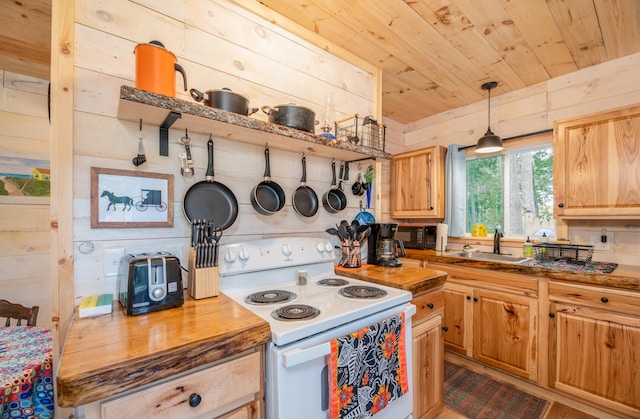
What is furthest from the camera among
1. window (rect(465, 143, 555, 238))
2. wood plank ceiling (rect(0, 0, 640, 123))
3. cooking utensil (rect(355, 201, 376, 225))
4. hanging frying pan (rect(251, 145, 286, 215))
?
window (rect(465, 143, 555, 238))

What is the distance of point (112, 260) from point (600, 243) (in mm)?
3211

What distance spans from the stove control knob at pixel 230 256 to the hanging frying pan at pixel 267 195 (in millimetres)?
294

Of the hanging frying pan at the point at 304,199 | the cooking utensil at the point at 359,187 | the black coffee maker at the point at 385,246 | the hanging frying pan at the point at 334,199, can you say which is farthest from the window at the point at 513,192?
the hanging frying pan at the point at 304,199

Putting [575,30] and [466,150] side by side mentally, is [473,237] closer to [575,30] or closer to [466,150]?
[466,150]

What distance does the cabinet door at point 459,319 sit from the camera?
234cm

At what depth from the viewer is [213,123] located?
122 cm

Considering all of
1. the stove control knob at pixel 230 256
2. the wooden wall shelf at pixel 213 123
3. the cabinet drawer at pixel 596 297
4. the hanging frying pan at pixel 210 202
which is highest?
the wooden wall shelf at pixel 213 123

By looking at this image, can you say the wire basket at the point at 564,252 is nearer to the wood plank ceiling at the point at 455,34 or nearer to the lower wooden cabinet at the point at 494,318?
the lower wooden cabinet at the point at 494,318

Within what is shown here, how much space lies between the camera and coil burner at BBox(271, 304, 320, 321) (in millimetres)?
1029

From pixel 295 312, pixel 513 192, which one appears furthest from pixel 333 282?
pixel 513 192

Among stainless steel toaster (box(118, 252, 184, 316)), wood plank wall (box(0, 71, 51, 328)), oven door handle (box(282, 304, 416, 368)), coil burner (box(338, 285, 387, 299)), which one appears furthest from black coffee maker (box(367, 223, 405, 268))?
wood plank wall (box(0, 71, 51, 328))

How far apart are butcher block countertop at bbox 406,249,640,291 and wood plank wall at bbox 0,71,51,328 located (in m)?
3.38

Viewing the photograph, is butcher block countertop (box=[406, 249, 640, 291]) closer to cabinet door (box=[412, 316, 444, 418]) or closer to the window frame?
the window frame

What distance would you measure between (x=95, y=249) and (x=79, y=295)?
18 centimetres
